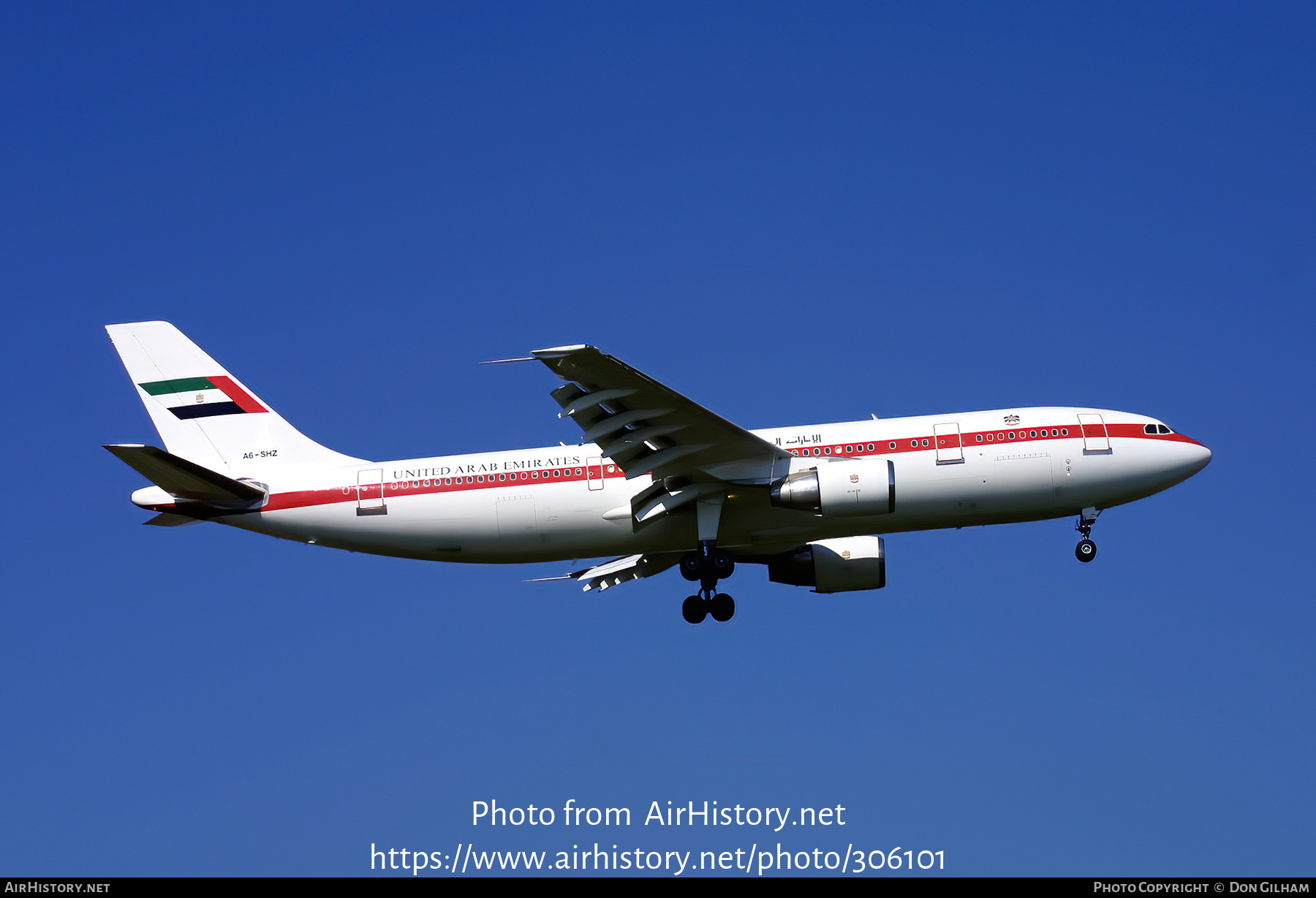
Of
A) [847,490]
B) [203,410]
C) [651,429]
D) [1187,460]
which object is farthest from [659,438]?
[1187,460]

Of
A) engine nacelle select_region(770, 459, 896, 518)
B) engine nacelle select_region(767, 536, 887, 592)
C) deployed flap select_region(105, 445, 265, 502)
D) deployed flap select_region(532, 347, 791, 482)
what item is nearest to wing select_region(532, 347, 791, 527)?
deployed flap select_region(532, 347, 791, 482)

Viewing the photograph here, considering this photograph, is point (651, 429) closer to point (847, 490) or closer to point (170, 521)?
point (847, 490)

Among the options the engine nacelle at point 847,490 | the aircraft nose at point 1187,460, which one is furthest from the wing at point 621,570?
the aircraft nose at point 1187,460

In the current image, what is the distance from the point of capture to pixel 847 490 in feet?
108

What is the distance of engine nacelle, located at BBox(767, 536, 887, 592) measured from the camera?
37781 millimetres

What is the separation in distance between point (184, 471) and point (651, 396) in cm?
1155

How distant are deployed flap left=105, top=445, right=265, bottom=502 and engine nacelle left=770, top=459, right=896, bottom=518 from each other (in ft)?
44.9

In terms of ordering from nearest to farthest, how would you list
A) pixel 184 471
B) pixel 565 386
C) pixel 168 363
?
pixel 565 386
pixel 184 471
pixel 168 363

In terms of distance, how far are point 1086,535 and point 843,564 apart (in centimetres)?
638

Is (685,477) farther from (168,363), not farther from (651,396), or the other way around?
(168,363)

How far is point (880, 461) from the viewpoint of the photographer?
110ft

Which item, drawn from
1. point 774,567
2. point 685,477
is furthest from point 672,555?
point 685,477

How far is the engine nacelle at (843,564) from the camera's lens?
1487 inches

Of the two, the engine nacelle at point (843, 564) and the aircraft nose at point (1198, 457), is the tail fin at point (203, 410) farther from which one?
the aircraft nose at point (1198, 457)
